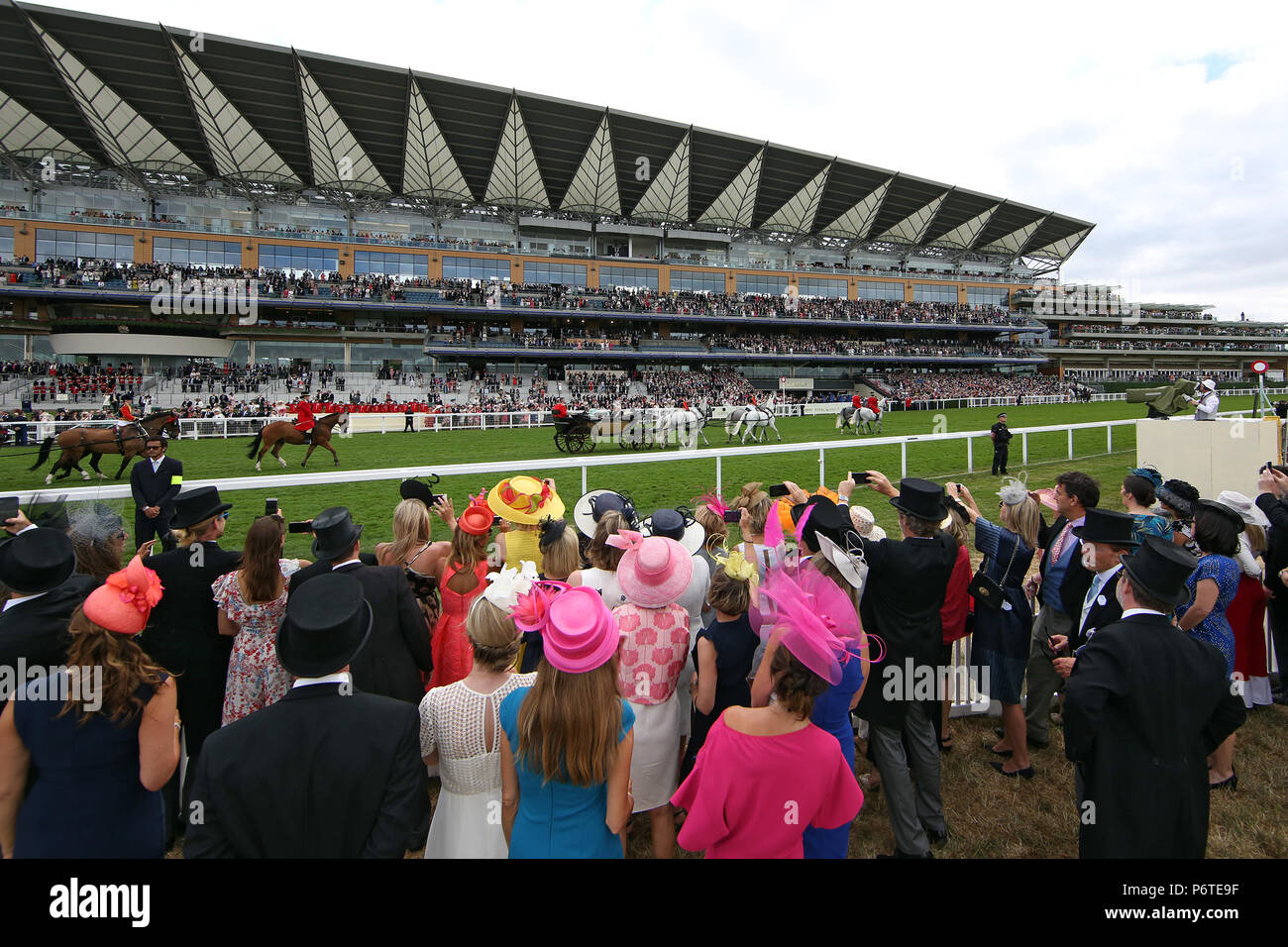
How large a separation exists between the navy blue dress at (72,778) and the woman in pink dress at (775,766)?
183 centimetres

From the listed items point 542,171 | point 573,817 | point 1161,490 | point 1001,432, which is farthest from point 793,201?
point 573,817

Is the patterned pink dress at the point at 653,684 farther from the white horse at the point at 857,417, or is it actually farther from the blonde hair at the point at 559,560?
the white horse at the point at 857,417

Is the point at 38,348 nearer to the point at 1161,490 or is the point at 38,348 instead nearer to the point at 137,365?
the point at 137,365

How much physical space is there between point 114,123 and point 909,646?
1952 inches

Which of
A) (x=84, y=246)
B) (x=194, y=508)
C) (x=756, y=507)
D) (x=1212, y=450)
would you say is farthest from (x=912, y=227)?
(x=194, y=508)

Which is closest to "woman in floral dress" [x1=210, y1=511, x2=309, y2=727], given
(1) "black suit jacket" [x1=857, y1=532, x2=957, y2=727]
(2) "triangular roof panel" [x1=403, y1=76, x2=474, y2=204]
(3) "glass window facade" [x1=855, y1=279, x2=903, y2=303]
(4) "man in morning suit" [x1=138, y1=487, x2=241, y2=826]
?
(4) "man in morning suit" [x1=138, y1=487, x2=241, y2=826]

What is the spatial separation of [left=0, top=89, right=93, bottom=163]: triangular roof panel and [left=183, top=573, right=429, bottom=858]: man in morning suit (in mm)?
50353

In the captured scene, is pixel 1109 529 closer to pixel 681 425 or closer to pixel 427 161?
pixel 681 425

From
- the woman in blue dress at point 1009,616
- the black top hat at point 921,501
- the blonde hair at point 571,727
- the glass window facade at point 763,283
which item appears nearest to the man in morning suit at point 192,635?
the blonde hair at point 571,727

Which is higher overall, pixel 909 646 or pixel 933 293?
pixel 933 293

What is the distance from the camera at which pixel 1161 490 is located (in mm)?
4066

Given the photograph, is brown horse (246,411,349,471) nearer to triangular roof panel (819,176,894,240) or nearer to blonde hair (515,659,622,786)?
blonde hair (515,659,622,786)

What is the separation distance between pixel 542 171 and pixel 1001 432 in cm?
4046

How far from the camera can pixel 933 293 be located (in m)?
59.5
